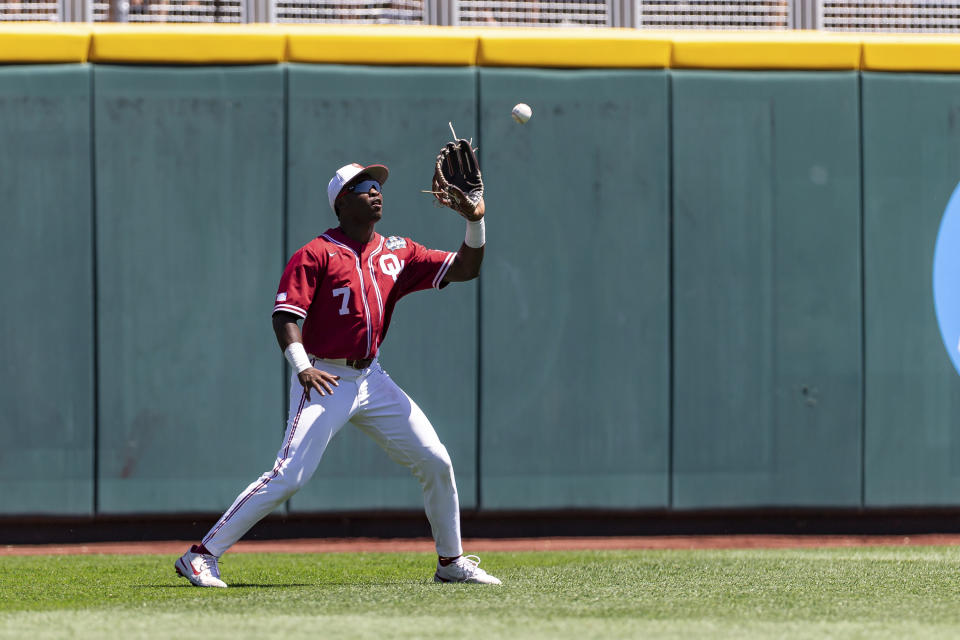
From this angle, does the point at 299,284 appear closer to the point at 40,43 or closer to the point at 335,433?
the point at 335,433

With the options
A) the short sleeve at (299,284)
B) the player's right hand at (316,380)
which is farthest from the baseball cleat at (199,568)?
the short sleeve at (299,284)

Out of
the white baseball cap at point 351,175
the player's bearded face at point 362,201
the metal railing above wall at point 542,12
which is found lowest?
the player's bearded face at point 362,201

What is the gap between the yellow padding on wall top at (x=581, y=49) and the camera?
335 inches

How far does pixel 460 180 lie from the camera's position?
5.66m

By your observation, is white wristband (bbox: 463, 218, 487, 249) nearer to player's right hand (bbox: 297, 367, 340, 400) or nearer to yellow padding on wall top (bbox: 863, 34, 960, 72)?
player's right hand (bbox: 297, 367, 340, 400)

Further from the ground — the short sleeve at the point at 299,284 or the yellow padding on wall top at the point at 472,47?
the yellow padding on wall top at the point at 472,47

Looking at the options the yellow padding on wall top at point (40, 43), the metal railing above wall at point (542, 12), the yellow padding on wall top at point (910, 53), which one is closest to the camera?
the yellow padding on wall top at point (40, 43)

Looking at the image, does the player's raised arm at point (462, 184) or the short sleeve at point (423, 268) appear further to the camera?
the short sleeve at point (423, 268)

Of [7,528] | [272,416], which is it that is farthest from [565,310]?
[7,528]

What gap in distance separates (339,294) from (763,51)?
4.26m

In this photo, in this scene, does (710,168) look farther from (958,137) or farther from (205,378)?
(205,378)

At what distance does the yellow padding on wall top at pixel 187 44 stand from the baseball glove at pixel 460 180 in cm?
306

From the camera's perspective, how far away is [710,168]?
8656 millimetres

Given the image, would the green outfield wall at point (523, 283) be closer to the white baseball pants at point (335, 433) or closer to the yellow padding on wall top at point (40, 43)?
the yellow padding on wall top at point (40, 43)
